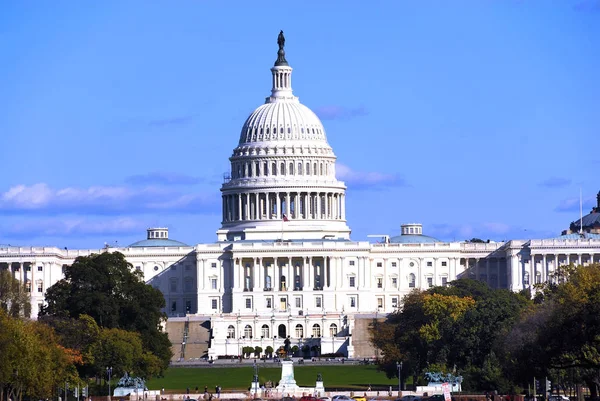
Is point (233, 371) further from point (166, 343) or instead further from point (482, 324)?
point (482, 324)

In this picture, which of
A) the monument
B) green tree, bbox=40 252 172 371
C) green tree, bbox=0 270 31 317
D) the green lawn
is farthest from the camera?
green tree, bbox=0 270 31 317

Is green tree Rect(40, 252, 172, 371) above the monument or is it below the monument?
above

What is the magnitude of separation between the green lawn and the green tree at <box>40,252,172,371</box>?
405 cm

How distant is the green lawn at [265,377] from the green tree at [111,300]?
160 inches

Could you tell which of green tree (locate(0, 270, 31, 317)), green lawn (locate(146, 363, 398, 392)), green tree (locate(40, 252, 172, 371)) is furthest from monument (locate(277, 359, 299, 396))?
green tree (locate(0, 270, 31, 317))

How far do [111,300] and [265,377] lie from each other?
15886 millimetres

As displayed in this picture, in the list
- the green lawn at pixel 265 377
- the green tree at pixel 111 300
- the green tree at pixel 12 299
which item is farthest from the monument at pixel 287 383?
the green tree at pixel 12 299

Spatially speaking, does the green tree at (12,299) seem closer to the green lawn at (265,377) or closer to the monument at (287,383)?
the green lawn at (265,377)

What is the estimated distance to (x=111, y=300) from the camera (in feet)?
532

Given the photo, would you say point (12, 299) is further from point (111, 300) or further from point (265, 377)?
point (111, 300)

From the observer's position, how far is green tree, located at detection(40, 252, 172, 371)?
161250mm

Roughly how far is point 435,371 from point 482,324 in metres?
4.53

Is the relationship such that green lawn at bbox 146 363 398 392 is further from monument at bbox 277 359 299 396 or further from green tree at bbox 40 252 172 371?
green tree at bbox 40 252 172 371

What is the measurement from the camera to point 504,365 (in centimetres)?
12925
